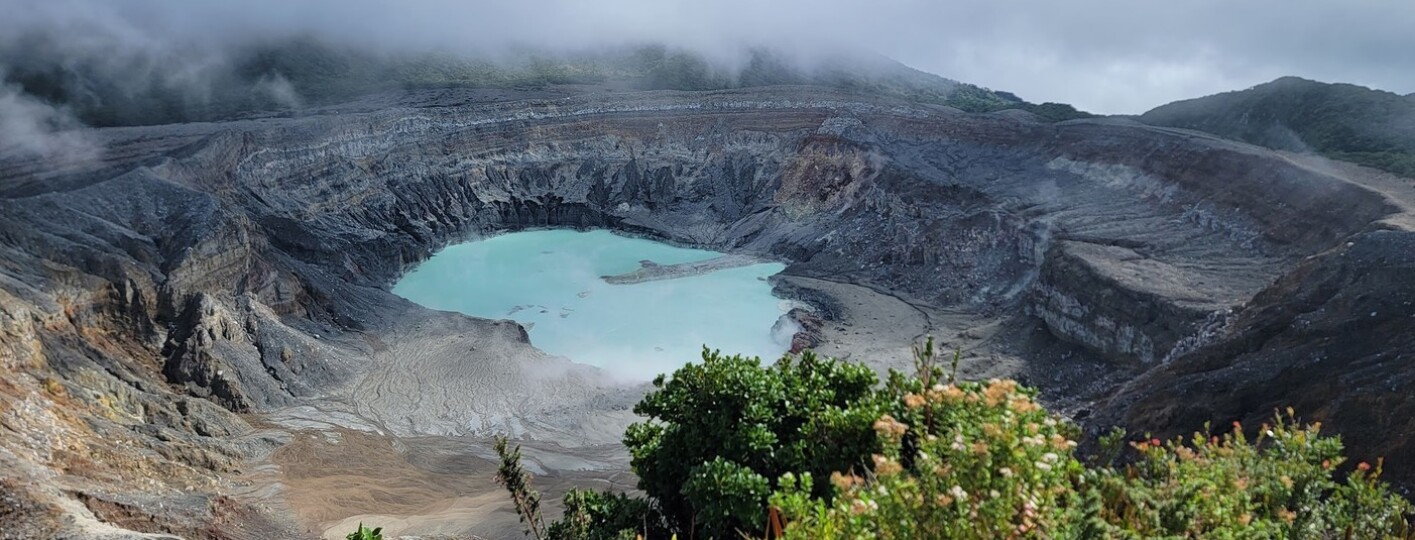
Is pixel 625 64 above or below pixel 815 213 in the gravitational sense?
above

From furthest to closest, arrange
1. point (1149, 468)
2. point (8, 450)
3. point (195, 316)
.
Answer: point (195, 316) → point (8, 450) → point (1149, 468)

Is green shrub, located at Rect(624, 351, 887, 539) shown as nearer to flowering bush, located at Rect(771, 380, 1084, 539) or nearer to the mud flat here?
flowering bush, located at Rect(771, 380, 1084, 539)

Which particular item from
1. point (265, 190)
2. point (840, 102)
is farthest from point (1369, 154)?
point (265, 190)

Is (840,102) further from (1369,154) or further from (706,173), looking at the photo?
(1369,154)

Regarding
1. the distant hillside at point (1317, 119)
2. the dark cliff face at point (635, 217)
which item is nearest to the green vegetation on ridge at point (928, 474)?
the dark cliff face at point (635, 217)

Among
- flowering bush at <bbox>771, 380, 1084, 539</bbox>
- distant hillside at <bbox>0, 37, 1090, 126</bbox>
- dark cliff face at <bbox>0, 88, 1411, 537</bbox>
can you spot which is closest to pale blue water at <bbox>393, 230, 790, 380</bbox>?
dark cliff face at <bbox>0, 88, 1411, 537</bbox>
